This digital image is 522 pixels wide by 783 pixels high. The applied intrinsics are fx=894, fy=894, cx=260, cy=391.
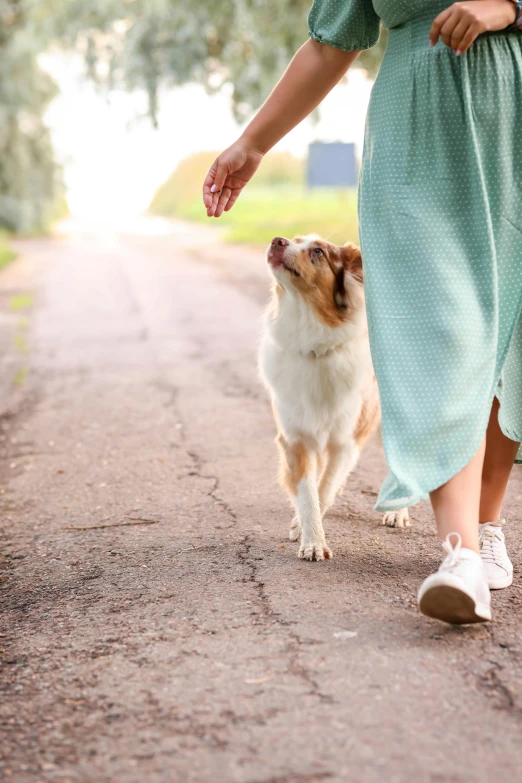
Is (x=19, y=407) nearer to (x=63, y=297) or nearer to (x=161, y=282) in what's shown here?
(x=63, y=297)

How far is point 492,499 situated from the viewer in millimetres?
2861

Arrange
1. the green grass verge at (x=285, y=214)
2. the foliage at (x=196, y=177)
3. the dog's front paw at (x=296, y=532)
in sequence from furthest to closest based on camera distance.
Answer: the foliage at (x=196, y=177) → the green grass verge at (x=285, y=214) → the dog's front paw at (x=296, y=532)

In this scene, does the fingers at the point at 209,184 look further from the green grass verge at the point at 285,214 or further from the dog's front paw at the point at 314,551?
the green grass verge at the point at 285,214

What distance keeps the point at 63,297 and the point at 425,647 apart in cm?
1044

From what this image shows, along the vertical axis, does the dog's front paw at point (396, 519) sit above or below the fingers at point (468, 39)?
below

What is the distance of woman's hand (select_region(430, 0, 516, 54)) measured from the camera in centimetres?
220

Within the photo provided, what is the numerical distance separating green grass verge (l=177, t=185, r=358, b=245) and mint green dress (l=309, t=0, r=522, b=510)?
10.1m

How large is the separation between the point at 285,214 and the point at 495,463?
68.3 feet

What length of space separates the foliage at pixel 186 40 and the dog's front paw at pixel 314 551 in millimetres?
6248

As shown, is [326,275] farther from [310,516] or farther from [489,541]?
[489,541]

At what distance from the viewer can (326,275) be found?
3.39m

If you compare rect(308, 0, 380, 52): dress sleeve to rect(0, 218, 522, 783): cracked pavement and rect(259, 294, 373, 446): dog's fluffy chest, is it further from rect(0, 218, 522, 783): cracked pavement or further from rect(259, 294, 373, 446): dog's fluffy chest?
rect(0, 218, 522, 783): cracked pavement

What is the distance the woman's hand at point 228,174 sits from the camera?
9.48 feet

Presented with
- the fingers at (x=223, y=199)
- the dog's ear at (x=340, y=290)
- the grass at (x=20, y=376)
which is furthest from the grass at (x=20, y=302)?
the fingers at (x=223, y=199)
